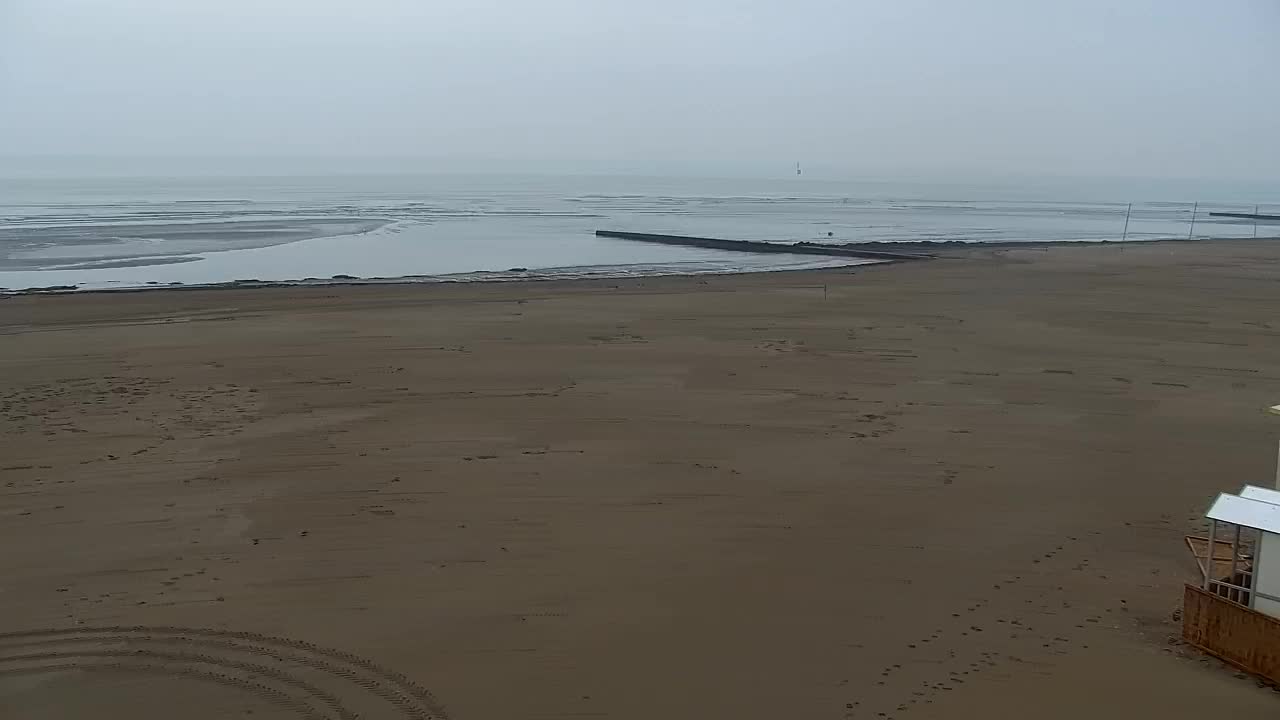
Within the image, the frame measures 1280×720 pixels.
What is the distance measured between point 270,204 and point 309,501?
68.4 metres

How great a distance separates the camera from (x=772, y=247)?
40938mm

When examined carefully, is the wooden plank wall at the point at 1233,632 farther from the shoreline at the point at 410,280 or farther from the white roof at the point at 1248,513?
the shoreline at the point at 410,280

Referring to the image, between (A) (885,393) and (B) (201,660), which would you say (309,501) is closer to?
(B) (201,660)

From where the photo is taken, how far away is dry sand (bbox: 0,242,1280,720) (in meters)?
5.82

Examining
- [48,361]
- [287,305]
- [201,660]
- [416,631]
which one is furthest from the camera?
[287,305]

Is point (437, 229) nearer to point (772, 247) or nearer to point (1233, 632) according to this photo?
point (772, 247)

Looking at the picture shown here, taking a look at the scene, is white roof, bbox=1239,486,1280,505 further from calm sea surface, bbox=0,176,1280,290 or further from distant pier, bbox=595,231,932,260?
distant pier, bbox=595,231,932,260

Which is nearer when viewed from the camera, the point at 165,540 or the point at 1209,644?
the point at 1209,644

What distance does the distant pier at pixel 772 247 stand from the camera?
37344 mm

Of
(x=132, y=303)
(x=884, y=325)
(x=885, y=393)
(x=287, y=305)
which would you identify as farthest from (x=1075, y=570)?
(x=132, y=303)

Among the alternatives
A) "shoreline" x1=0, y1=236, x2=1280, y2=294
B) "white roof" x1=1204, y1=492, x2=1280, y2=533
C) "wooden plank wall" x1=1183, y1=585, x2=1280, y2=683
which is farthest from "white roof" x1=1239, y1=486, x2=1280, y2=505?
"shoreline" x1=0, y1=236, x2=1280, y2=294


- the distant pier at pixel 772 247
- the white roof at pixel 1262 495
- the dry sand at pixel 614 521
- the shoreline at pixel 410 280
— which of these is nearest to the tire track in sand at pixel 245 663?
the dry sand at pixel 614 521

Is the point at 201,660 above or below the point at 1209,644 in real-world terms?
below

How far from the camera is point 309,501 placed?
29.2ft
